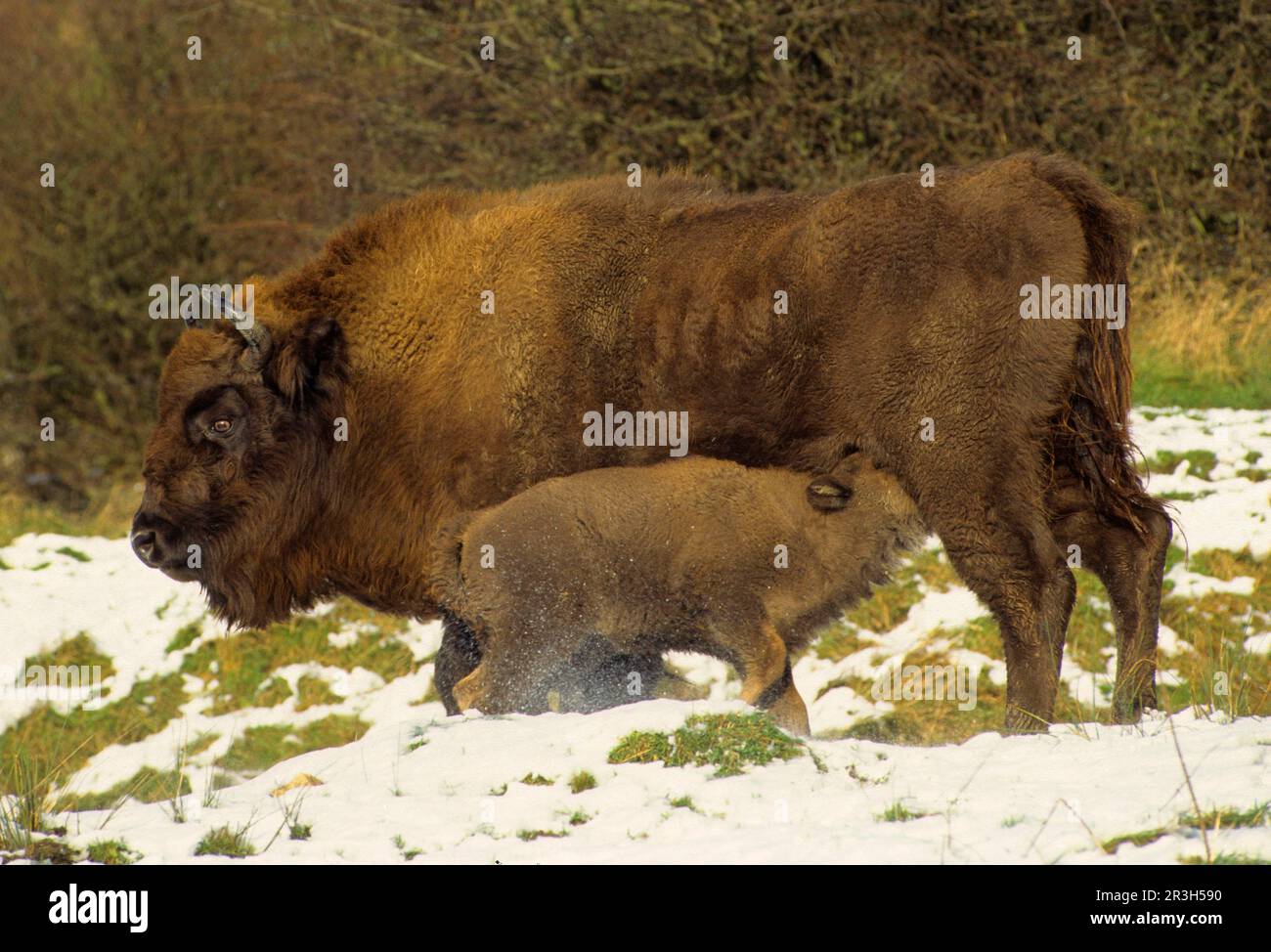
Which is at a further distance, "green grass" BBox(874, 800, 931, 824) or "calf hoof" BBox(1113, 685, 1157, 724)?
"calf hoof" BBox(1113, 685, 1157, 724)

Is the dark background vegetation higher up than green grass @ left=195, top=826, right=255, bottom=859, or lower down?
higher up

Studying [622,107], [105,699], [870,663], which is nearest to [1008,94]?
[622,107]

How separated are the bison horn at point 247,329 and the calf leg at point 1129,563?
3573 millimetres

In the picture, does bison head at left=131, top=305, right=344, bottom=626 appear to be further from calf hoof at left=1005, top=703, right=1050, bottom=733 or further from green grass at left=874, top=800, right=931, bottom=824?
green grass at left=874, top=800, right=931, bottom=824

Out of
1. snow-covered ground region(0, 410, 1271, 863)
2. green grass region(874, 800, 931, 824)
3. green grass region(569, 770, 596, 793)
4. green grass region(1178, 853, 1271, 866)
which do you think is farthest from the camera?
green grass region(569, 770, 596, 793)

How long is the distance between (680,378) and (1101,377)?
1.71 metres

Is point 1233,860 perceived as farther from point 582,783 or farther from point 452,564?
point 452,564

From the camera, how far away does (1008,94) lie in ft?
43.8

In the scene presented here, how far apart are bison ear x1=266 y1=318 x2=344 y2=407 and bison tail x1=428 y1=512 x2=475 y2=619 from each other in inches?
39.0

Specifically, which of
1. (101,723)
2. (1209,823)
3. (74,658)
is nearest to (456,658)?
(101,723)

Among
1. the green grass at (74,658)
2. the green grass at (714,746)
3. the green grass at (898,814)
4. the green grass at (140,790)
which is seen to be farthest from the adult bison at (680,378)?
the green grass at (74,658)

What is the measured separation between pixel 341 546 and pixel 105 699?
3043mm

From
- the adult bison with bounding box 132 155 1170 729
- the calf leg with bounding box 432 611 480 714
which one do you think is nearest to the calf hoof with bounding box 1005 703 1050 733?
the adult bison with bounding box 132 155 1170 729

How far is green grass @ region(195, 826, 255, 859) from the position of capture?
4504 millimetres
